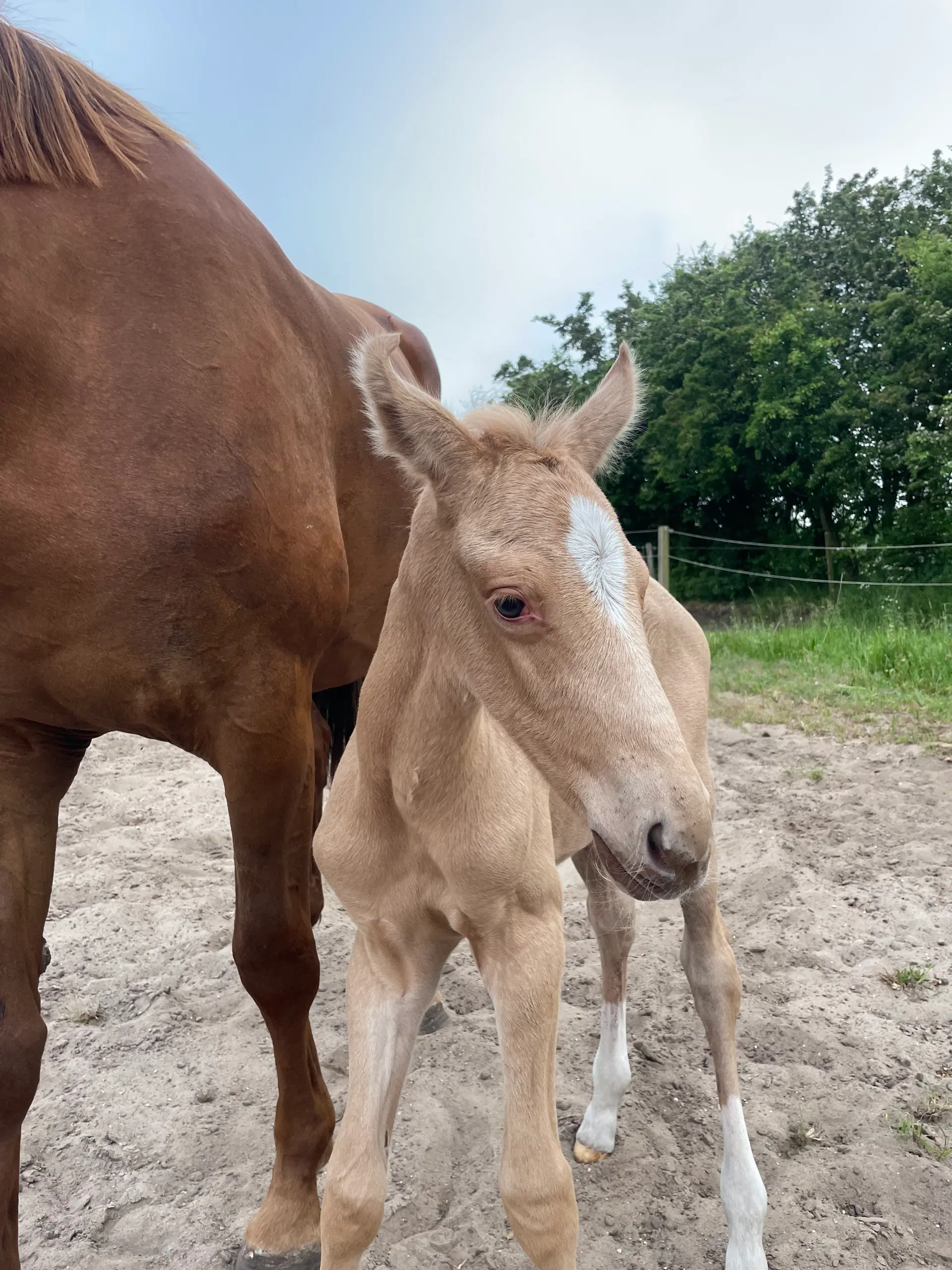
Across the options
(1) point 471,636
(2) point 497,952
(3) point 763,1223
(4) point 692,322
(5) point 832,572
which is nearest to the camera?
(1) point 471,636

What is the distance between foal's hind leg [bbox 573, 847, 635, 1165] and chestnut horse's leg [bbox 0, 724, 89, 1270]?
4.32 ft

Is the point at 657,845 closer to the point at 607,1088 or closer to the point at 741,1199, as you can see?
the point at 741,1199

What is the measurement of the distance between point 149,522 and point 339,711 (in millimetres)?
1727

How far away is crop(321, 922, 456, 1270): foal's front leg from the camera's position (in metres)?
1.63

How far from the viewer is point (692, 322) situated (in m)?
18.2

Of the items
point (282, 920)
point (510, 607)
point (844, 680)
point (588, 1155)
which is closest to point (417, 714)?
point (510, 607)

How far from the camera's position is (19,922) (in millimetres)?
1746

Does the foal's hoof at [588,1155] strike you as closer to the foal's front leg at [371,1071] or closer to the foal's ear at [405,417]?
the foal's front leg at [371,1071]

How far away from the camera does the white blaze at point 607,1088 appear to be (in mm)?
2240

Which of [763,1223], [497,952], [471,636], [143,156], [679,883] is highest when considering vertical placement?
[143,156]

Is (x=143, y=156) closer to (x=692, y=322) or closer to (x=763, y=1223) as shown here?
(x=763, y=1223)

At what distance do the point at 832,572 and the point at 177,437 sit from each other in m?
16.2

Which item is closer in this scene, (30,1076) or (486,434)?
(486,434)

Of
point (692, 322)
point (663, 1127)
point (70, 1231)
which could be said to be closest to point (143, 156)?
point (70, 1231)
